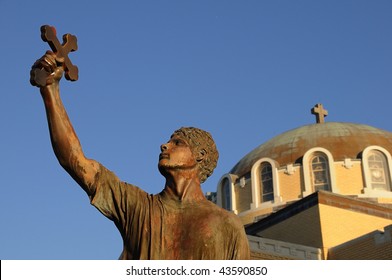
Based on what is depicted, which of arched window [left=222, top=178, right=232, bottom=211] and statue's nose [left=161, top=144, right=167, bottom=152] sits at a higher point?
arched window [left=222, top=178, right=232, bottom=211]

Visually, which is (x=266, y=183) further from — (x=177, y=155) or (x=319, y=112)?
(x=177, y=155)

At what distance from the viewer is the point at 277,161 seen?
35781mm

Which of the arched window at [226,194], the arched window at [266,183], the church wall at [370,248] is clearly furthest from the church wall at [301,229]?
the arched window at [226,194]

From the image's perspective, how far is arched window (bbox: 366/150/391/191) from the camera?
1339 inches

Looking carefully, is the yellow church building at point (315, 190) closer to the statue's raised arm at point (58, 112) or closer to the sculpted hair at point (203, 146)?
the sculpted hair at point (203, 146)

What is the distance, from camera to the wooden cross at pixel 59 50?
3389 mm

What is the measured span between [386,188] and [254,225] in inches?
267

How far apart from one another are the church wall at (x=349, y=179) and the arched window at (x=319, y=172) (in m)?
0.52

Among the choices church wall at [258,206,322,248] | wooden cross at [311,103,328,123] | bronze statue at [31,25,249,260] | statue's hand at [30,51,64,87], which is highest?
wooden cross at [311,103,328,123]

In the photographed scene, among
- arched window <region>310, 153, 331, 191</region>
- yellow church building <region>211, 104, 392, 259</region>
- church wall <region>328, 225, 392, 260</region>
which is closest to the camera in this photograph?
church wall <region>328, 225, 392, 260</region>

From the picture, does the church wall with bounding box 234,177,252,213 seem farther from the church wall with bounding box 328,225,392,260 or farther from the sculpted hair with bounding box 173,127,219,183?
the sculpted hair with bounding box 173,127,219,183

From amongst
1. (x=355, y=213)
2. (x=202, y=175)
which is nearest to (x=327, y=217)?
(x=355, y=213)

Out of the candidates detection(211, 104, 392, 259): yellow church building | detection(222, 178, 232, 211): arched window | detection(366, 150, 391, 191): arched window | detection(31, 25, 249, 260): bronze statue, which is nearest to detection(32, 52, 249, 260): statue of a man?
detection(31, 25, 249, 260): bronze statue
